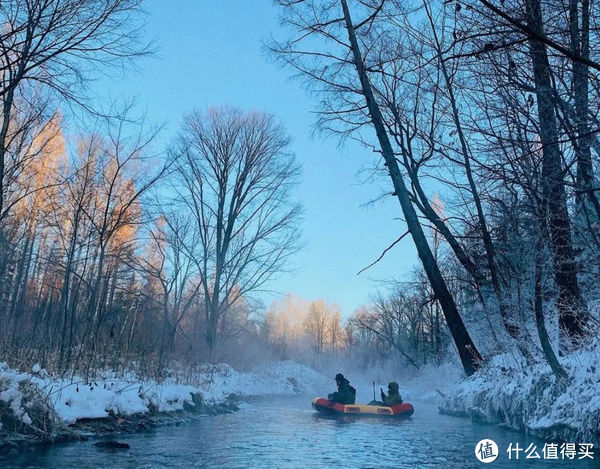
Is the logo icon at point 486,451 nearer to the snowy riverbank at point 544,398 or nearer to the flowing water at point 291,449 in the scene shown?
the flowing water at point 291,449

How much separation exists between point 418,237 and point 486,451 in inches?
214

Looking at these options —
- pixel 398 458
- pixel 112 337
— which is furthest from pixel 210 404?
pixel 398 458

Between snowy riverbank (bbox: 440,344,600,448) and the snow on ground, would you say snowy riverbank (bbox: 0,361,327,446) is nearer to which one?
the snow on ground

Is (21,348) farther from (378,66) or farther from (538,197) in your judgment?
(378,66)

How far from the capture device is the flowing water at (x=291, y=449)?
522 centimetres

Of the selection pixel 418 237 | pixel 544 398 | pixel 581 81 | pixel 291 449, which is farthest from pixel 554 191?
pixel 291 449

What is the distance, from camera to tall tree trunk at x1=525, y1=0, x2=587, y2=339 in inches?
193

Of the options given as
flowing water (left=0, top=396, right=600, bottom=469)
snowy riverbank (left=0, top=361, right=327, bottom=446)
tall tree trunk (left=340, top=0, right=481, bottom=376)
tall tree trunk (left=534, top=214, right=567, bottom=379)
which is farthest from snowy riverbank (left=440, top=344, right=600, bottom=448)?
snowy riverbank (left=0, top=361, right=327, bottom=446)

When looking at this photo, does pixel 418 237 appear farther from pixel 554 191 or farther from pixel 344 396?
pixel 344 396

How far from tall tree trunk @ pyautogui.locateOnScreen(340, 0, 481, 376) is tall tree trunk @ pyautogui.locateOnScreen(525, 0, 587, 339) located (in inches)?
116

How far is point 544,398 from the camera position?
735 centimetres

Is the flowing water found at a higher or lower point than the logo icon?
lower

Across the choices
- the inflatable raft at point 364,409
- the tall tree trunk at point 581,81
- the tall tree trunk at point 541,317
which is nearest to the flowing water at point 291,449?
the tall tree trunk at point 541,317

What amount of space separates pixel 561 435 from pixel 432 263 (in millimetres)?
5062
